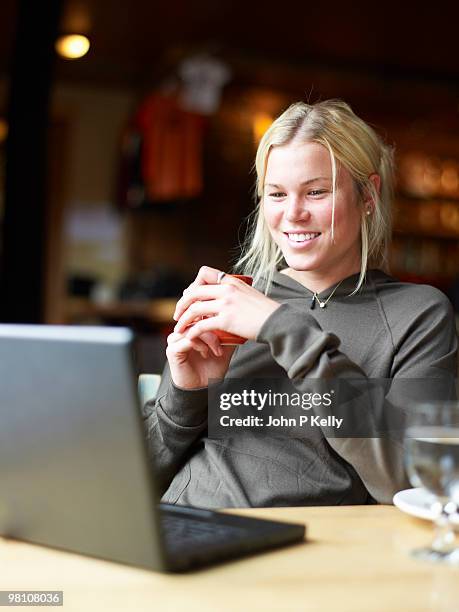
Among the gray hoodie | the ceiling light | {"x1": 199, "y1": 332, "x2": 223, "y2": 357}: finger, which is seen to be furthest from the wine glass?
the ceiling light

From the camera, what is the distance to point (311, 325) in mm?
1312

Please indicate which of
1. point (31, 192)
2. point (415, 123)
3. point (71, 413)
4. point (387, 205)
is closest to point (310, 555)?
point (71, 413)

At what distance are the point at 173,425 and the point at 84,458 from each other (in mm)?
694

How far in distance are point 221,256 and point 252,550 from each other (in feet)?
23.5

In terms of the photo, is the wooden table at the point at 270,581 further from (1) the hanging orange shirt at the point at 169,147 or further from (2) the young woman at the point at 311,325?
(1) the hanging orange shirt at the point at 169,147

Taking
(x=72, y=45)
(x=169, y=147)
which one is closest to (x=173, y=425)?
(x=72, y=45)

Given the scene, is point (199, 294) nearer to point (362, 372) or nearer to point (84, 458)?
point (362, 372)

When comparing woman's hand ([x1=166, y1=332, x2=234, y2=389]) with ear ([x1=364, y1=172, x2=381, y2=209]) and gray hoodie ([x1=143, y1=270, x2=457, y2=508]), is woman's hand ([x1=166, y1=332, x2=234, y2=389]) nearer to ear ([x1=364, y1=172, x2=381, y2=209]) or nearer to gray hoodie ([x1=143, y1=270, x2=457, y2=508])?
gray hoodie ([x1=143, y1=270, x2=457, y2=508])

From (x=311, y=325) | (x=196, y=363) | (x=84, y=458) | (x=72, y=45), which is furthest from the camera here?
(x=72, y=45)

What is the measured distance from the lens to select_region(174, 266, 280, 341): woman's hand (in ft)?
4.33

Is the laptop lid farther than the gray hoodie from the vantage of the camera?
No

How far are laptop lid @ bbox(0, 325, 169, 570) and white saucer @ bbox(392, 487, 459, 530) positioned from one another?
388mm

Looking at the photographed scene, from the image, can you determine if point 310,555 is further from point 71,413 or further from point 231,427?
point 231,427

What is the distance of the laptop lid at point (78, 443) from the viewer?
82 centimetres
